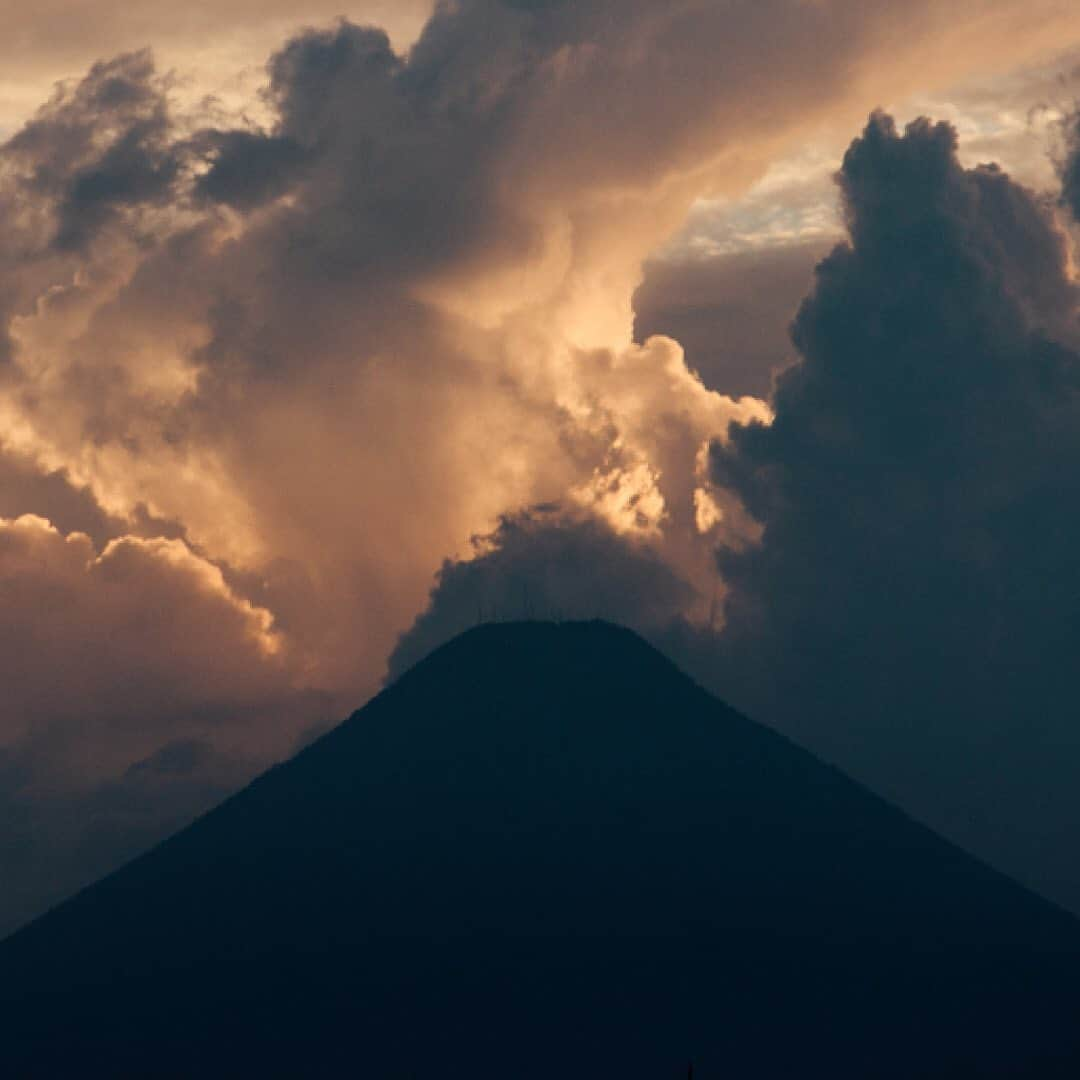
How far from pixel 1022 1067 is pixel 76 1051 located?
78.3m

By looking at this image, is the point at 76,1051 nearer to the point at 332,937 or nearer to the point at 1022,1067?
the point at 332,937

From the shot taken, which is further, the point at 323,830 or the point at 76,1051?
the point at 323,830

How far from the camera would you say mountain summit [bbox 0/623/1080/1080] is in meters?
165

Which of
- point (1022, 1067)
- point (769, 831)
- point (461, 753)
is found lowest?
point (1022, 1067)

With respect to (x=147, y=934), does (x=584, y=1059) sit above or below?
below

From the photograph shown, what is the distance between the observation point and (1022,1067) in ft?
537

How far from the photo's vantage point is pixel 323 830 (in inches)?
7436

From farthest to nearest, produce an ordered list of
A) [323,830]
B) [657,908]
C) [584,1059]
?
1. [323,830]
2. [657,908]
3. [584,1059]

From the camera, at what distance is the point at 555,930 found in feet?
570

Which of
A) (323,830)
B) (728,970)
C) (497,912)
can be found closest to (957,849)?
(728,970)

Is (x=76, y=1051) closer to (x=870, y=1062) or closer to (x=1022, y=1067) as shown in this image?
(x=870, y=1062)

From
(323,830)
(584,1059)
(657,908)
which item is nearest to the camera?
(584,1059)

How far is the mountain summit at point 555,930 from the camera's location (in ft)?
542

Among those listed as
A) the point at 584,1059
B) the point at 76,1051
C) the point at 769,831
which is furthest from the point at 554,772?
the point at 76,1051
